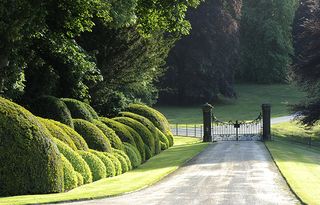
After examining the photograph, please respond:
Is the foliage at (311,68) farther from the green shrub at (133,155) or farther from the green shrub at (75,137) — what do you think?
the green shrub at (75,137)

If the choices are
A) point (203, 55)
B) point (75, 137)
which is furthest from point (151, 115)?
point (203, 55)

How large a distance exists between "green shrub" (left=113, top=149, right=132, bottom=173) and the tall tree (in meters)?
46.2

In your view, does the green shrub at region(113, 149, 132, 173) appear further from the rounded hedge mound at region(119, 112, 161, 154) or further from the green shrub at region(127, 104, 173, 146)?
the green shrub at region(127, 104, 173, 146)

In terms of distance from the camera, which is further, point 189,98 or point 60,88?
point 189,98

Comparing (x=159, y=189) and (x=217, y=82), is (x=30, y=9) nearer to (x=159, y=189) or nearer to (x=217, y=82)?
(x=159, y=189)

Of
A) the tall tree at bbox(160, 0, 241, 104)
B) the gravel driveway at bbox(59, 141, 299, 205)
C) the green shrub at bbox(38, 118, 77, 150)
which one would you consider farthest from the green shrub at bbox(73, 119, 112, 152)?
the tall tree at bbox(160, 0, 241, 104)

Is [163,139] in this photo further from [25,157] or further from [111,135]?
[25,157]

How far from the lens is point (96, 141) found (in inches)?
859

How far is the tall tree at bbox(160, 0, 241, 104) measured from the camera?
230ft

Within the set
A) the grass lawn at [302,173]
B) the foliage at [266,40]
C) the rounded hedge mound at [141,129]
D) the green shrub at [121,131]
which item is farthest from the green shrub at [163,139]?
the foliage at [266,40]

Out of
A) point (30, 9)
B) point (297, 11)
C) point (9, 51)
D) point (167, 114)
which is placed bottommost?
point (167, 114)

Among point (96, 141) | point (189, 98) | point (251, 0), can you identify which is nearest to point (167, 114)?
point (189, 98)

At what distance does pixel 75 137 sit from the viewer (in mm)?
20172

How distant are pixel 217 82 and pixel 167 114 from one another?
8548 millimetres
